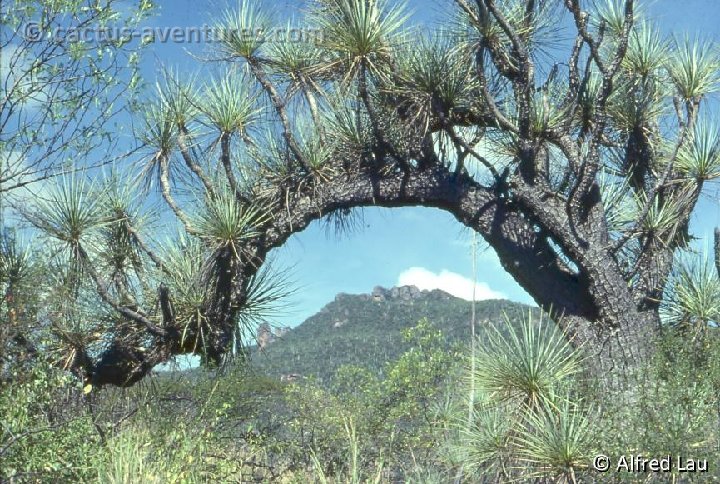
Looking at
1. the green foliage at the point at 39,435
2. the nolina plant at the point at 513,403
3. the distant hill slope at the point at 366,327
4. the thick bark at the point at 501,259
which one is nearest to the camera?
the green foliage at the point at 39,435

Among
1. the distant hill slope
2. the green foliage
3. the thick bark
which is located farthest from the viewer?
the distant hill slope

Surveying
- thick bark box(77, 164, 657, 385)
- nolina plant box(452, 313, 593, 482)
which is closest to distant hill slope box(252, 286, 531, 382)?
thick bark box(77, 164, 657, 385)

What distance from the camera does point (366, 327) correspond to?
28094mm

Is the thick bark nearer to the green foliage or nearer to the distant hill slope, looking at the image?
the green foliage

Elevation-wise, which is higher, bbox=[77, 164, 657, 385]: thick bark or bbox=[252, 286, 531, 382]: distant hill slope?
bbox=[252, 286, 531, 382]: distant hill slope

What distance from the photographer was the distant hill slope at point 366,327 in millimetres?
22172

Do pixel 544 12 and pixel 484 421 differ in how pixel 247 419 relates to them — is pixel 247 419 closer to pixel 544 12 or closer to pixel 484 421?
pixel 484 421

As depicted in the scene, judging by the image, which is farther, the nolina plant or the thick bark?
the thick bark

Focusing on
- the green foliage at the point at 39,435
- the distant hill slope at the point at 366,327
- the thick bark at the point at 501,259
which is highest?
the distant hill slope at the point at 366,327

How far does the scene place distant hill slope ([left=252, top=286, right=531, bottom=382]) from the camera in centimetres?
2217

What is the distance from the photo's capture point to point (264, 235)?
632 centimetres

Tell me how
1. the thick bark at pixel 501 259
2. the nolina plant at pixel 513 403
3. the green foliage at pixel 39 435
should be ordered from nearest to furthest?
the green foliage at pixel 39 435 < the nolina plant at pixel 513 403 < the thick bark at pixel 501 259

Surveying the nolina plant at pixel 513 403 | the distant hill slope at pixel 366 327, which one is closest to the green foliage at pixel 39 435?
the nolina plant at pixel 513 403

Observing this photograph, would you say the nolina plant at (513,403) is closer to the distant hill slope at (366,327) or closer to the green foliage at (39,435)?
the green foliage at (39,435)
